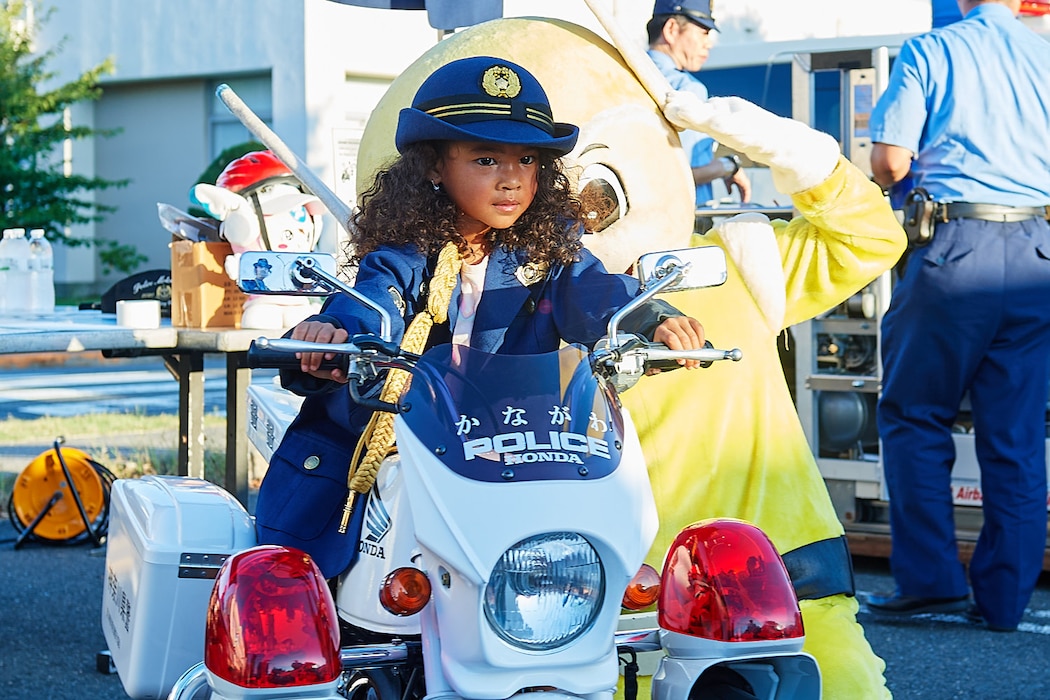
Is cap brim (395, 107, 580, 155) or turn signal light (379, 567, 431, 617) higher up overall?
cap brim (395, 107, 580, 155)

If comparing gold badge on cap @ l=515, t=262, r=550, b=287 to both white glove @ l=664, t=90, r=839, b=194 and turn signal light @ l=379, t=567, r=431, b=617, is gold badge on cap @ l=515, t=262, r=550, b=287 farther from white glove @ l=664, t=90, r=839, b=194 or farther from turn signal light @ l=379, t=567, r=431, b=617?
turn signal light @ l=379, t=567, r=431, b=617

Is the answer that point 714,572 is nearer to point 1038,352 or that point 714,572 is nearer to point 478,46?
point 478,46

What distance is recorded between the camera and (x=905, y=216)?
4863mm

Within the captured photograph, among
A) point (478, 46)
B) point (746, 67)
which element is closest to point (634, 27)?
point (746, 67)

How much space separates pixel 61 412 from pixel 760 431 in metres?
8.33

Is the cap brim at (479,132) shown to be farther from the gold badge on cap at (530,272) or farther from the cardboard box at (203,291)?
the cardboard box at (203,291)

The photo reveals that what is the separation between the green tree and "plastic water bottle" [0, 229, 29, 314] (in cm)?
1321

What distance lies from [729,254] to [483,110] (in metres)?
0.99

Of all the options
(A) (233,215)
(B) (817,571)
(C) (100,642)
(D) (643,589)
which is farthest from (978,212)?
(C) (100,642)

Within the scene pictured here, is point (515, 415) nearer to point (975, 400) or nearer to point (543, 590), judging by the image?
point (543, 590)

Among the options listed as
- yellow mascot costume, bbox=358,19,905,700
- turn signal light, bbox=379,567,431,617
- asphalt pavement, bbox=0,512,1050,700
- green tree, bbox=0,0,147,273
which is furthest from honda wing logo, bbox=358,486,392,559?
green tree, bbox=0,0,147,273

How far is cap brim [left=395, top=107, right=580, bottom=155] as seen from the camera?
9.13ft

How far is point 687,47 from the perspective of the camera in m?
5.49

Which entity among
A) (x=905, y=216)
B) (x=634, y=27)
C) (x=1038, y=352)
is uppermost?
(x=634, y=27)
